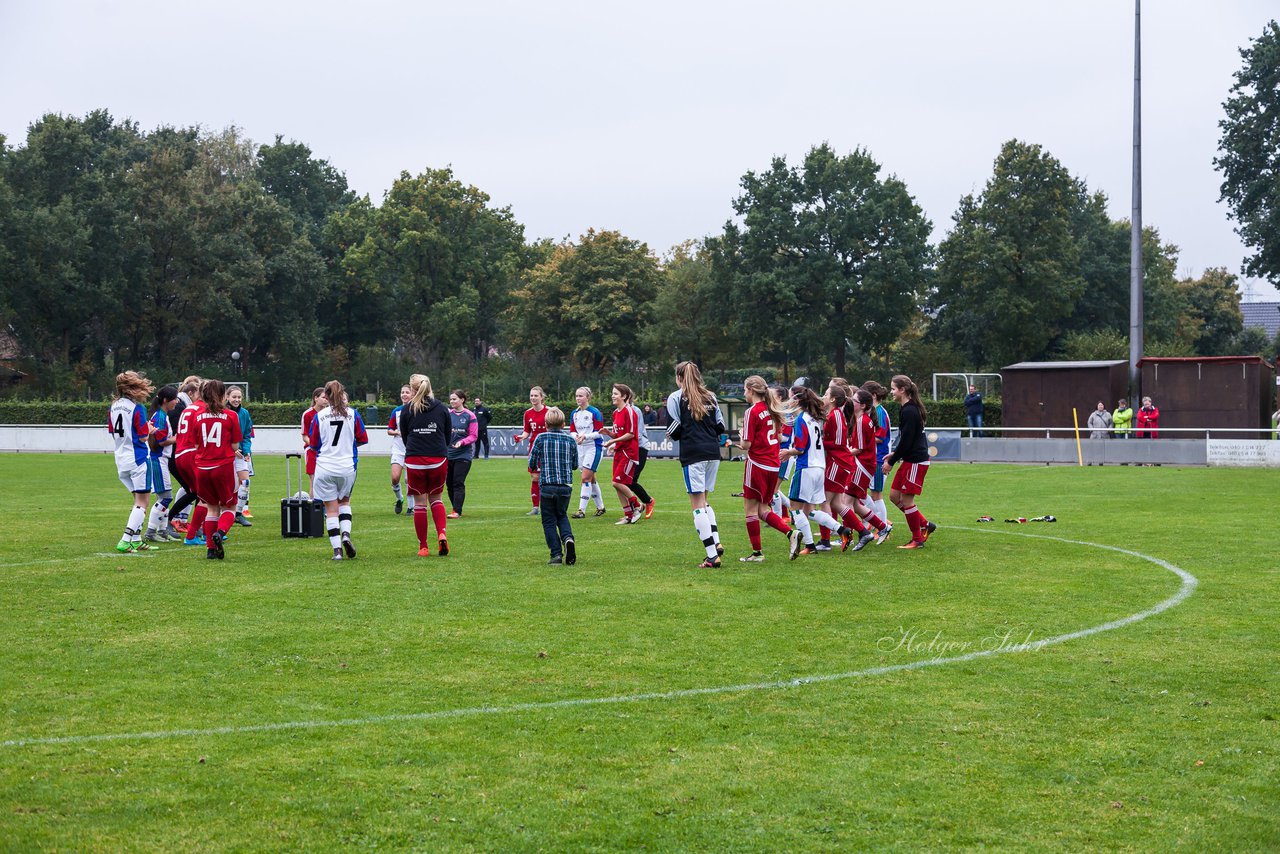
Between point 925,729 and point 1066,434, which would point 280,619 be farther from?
point 1066,434

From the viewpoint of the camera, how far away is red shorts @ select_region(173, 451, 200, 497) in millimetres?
13828

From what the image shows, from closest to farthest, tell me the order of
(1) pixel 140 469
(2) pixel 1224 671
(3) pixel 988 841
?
1. (3) pixel 988 841
2. (2) pixel 1224 671
3. (1) pixel 140 469

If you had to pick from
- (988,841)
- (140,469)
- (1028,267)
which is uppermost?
(1028,267)

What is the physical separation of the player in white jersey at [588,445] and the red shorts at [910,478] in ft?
16.9

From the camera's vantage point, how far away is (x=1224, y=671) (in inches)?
306

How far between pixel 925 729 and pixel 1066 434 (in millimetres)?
33421

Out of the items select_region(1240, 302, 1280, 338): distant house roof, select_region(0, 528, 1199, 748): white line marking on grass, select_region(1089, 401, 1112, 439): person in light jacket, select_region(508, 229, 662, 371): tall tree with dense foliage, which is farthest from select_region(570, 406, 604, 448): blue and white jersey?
select_region(1240, 302, 1280, 338): distant house roof

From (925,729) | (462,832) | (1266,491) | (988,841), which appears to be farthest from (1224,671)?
(1266,491)

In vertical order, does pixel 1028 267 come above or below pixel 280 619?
above

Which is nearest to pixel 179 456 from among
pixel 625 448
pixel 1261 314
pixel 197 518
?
pixel 197 518

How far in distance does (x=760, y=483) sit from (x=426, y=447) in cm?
355

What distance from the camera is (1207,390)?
35.7 metres

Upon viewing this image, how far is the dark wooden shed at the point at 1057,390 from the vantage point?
38.0 m

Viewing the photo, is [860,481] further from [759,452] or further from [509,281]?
[509,281]
